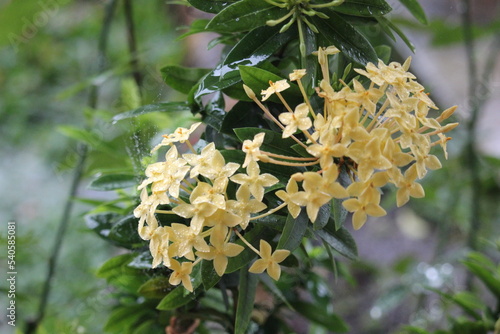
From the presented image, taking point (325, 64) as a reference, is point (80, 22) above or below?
below

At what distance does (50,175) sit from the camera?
6.58ft

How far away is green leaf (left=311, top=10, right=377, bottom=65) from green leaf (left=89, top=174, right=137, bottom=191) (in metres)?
0.28

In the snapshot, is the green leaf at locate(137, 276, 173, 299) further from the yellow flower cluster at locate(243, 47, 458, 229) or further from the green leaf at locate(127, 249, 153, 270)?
the yellow flower cluster at locate(243, 47, 458, 229)

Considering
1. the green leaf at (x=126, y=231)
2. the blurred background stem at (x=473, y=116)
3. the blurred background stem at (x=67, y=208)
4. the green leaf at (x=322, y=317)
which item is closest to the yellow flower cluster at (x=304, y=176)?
the green leaf at (x=126, y=231)

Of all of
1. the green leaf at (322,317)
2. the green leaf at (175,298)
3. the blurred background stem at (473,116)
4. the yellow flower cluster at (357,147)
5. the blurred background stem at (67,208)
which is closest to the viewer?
the yellow flower cluster at (357,147)

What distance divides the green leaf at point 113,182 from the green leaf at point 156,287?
12cm

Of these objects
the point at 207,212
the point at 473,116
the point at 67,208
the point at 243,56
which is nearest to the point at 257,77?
the point at 243,56

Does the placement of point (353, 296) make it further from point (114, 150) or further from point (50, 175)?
point (50, 175)

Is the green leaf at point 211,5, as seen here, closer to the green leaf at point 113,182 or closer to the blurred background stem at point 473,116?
the green leaf at point 113,182

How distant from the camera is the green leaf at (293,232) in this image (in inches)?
18.2

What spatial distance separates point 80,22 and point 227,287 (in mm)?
2029

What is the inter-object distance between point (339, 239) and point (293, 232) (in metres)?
0.07

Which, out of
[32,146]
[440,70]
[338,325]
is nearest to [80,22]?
[32,146]

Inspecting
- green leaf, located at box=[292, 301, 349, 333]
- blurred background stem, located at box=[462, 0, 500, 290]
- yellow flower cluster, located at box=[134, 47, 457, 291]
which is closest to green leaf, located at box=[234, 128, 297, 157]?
yellow flower cluster, located at box=[134, 47, 457, 291]
